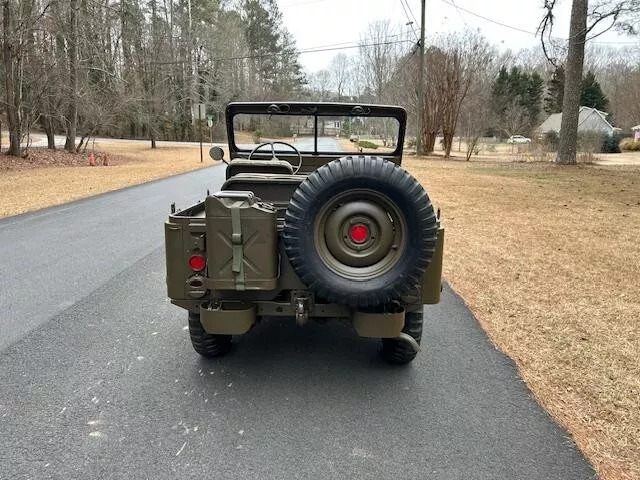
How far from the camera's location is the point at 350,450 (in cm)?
267

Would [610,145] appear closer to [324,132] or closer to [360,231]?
[324,132]

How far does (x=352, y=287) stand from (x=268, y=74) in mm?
59285

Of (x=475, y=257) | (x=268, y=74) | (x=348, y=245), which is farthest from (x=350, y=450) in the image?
(x=268, y=74)

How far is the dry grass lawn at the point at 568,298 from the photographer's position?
3031 mm

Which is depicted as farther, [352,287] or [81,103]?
[81,103]

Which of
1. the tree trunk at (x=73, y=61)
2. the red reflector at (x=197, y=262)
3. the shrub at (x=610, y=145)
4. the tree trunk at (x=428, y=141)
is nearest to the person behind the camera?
the red reflector at (x=197, y=262)

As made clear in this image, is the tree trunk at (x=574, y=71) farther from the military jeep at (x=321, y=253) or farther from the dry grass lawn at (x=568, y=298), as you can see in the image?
the military jeep at (x=321, y=253)

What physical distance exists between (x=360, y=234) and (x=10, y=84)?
22.9 meters

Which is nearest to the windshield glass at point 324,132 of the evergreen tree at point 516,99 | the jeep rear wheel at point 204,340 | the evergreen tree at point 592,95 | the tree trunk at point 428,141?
the jeep rear wheel at point 204,340

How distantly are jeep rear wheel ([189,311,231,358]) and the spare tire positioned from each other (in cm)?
101

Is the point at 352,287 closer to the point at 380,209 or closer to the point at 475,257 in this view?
the point at 380,209

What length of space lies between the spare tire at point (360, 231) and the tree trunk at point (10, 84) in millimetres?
21056

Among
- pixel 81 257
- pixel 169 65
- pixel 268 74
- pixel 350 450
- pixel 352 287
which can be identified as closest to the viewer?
pixel 350 450

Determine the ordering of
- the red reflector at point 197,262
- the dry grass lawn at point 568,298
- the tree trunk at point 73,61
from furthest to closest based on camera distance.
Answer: the tree trunk at point 73,61
the red reflector at point 197,262
the dry grass lawn at point 568,298
